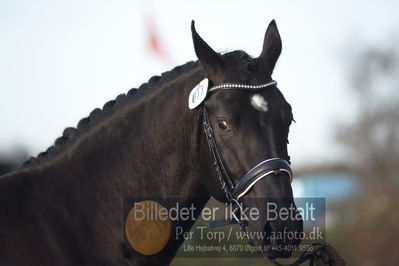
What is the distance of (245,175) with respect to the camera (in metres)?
4.21

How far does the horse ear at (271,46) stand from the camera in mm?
4754

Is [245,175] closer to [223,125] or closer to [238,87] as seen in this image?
[223,125]

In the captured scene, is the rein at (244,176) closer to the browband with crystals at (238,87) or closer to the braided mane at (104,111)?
the browband with crystals at (238,87)

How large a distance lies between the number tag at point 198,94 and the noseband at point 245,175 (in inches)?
1.7

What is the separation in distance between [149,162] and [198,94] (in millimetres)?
617

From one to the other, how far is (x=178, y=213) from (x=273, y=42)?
57.4 inches

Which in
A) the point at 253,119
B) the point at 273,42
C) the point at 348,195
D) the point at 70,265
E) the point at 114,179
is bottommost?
the point at 348,195

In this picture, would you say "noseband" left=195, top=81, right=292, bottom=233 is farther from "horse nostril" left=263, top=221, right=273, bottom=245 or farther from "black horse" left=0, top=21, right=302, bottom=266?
"horse nostril" left=263, top=221, right=273, bottom=245

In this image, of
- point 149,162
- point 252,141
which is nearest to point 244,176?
point 252,141

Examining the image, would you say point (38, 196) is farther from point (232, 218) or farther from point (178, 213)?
point (232, 218)

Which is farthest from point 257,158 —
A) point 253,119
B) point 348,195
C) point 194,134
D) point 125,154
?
point 348,195

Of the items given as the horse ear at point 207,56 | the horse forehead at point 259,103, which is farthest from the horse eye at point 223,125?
the horse ear at point 207,56

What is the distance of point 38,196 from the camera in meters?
4.50

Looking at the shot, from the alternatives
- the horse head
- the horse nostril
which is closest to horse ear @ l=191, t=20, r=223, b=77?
the horse head
